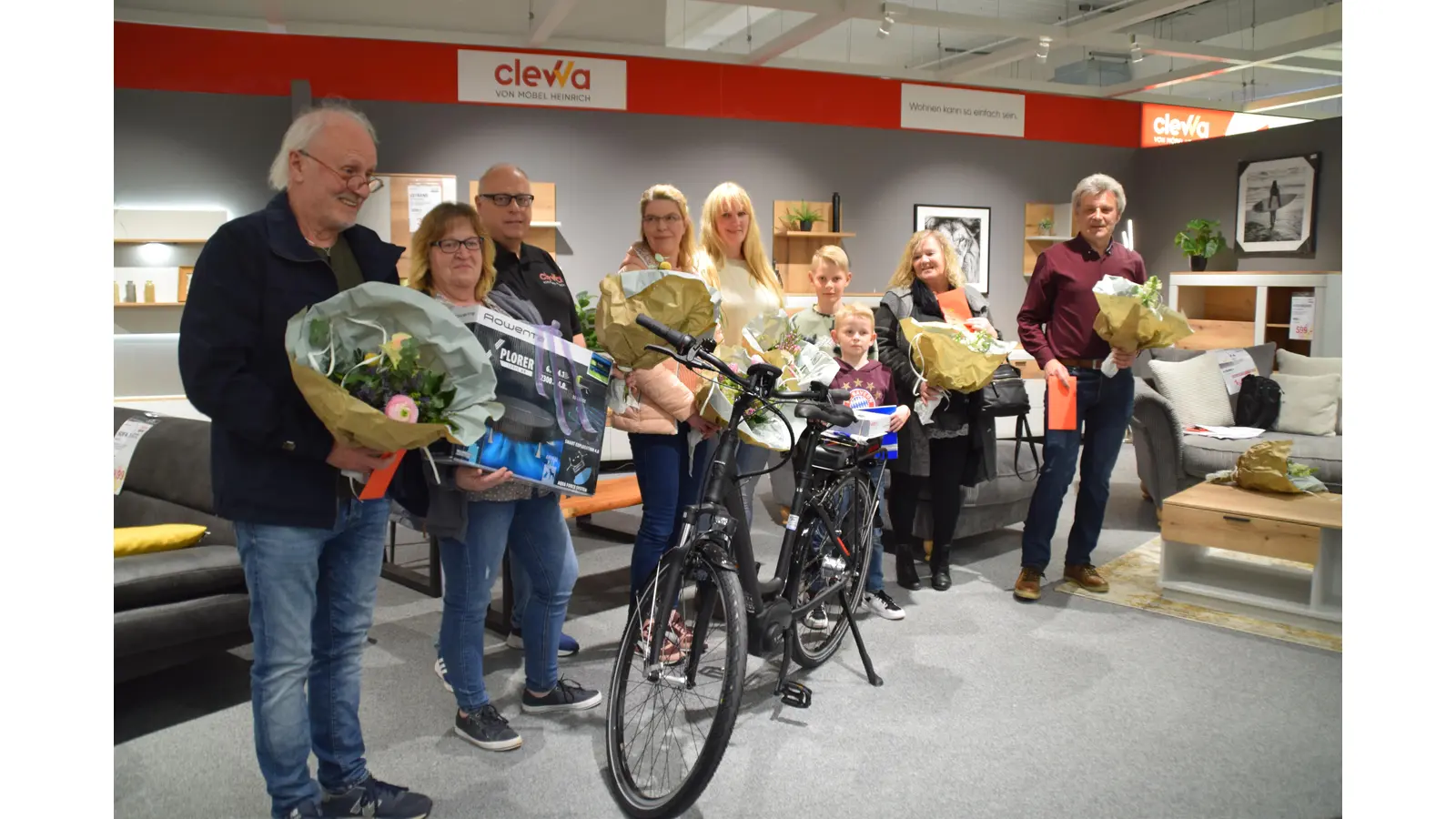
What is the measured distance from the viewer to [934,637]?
3.57 meters

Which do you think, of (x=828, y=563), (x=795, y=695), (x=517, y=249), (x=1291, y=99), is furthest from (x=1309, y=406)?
(x=1291, y=99)

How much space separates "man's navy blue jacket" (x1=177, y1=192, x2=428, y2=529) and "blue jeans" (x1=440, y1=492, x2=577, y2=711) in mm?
577

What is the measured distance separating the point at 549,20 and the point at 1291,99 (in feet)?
30.7

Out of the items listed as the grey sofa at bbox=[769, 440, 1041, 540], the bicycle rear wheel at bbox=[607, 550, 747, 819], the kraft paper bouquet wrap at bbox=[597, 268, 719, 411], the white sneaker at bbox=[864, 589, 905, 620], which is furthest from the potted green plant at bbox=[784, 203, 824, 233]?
the bicycle rear wheel at bbox=[607, 550, 747, 819]

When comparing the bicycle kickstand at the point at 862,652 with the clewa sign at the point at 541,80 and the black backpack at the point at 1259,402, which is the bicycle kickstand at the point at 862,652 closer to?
the black backpack at the point at 1259,402

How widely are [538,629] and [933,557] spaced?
6.70 feet

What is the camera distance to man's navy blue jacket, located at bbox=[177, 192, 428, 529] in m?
1.75

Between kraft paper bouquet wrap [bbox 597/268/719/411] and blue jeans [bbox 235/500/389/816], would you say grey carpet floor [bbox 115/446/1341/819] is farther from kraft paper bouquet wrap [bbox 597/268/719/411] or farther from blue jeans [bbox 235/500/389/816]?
kraft paper bouquet wrap [bbox 597/268/719/411]

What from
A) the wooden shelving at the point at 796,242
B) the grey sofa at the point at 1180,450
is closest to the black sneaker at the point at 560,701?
the grey sofa at the point at 1180,450

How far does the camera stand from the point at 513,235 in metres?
2.61

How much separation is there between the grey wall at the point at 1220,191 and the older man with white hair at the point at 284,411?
9.20 m

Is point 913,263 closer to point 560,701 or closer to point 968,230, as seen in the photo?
point 560,701
